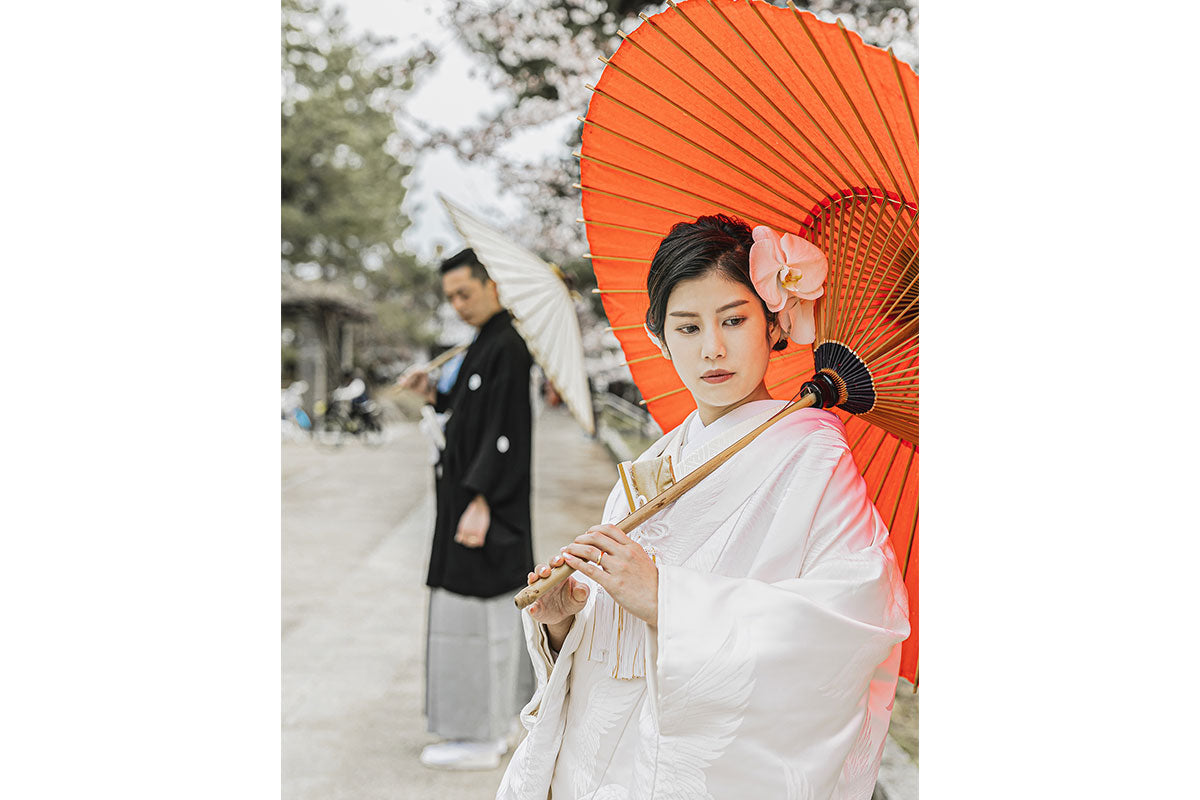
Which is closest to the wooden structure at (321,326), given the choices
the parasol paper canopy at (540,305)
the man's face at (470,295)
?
the man's face at (470,295)

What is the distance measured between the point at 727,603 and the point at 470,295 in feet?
6.20

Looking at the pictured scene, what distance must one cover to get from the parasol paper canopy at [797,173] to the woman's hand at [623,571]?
45 centimetres

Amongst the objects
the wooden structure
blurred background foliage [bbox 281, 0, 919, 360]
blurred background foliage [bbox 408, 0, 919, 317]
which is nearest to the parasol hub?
blurred background foliage [bbox 281, 0, 919, 360]

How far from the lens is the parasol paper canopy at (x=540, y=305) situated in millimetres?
2201

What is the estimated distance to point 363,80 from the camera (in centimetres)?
791

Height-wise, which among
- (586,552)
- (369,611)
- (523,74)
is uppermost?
(523,74)

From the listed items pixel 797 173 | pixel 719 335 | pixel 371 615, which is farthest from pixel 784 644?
pixel 371 615

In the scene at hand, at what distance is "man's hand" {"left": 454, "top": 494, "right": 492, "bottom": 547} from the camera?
284 cm

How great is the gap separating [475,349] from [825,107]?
5.71 feet

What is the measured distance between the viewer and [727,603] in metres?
1.21

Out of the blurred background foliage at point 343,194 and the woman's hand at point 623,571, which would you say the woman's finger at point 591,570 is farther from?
the blurred background foliage at point 343,194

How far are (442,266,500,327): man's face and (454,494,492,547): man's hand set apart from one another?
621 mm

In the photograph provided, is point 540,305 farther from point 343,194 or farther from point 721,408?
point 343,194
